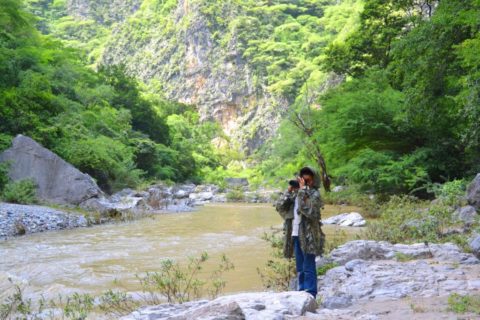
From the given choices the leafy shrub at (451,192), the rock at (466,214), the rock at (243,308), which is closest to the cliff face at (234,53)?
the leafy shrub at (451,192)

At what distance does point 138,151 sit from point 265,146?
39.6 metres

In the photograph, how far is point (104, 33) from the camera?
108m

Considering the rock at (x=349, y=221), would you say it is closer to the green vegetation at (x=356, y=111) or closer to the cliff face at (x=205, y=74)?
the green vegetation at (x=356, y=111)

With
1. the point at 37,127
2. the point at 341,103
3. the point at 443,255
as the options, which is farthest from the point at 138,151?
the point at 443,255

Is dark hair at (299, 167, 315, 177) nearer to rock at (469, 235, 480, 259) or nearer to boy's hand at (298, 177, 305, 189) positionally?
boy's hand at (298, 177, 305, 189)

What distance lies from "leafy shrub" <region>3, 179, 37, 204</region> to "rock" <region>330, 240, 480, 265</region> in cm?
1130

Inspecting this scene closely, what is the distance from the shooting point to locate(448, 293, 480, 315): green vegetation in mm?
4035

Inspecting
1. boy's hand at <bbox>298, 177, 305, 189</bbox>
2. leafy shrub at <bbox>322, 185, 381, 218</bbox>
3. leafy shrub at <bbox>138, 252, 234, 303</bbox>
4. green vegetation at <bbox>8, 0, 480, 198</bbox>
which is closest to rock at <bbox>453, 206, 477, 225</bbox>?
green vegetation at <bbox>8, 0, 480, 198</bbox>

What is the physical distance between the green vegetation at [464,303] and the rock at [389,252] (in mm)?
2283

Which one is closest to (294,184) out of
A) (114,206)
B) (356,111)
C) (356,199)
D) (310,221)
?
(310,221)

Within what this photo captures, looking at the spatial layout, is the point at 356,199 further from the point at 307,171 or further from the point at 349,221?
the point at 307,171

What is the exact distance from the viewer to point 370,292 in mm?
5199

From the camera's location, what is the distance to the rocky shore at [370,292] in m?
4.14

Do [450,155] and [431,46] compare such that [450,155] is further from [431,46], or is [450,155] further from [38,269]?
[38,269]
